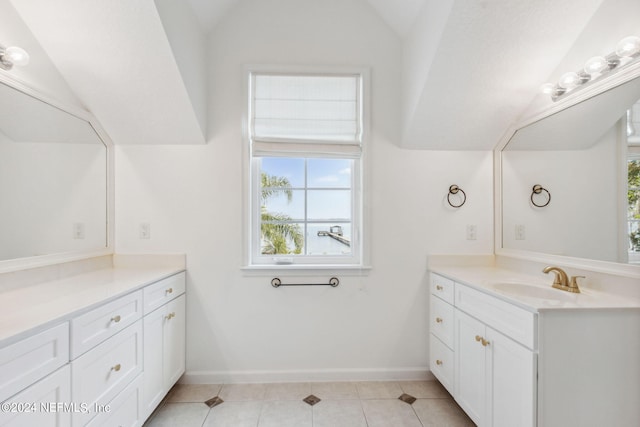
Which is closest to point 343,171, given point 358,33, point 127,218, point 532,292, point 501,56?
point 358,33

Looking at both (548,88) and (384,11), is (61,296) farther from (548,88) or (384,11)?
(548,88)

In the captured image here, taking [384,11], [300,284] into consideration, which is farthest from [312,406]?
[384,11]

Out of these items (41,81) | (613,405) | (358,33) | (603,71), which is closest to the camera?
(613,405)

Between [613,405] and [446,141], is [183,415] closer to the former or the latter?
[613,405]

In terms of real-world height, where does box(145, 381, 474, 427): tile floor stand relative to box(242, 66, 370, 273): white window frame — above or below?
below

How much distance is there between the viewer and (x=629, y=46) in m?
1.33

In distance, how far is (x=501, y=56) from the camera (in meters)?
1.69

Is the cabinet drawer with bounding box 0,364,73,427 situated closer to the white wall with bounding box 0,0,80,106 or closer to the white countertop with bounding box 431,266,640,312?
the white wall with bounding box 0,0,80,106

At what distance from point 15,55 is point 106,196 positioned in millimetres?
926

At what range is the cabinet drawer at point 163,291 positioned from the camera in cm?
168

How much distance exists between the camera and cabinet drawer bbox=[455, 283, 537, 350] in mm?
1260

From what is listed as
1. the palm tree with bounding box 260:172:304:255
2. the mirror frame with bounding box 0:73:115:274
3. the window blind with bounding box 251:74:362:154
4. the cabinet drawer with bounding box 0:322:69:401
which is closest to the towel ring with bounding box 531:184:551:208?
the window blind with bounding box 251:74:362:154

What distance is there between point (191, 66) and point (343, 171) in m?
1.20

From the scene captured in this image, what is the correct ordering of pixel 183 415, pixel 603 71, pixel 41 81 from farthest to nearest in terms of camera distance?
pixel 183 415, pixel 41 81, pixel 603 71
